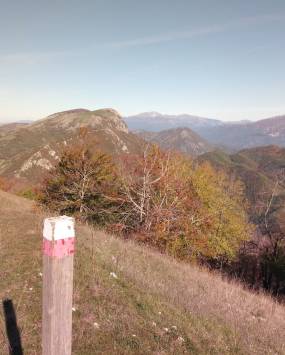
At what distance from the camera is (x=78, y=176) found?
3262 centimetres

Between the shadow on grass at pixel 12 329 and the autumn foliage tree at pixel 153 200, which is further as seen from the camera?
the autumn foliage tree at pixel 153 200

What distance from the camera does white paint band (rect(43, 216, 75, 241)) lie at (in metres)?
3.07

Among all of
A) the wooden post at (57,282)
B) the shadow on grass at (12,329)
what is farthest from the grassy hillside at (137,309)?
the wooden post at (57,282)

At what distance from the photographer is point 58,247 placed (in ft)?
10.1

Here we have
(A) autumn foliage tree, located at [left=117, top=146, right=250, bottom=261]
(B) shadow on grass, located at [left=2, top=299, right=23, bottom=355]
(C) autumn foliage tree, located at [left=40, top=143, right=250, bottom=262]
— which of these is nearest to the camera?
(B) shadow on grass, located at [left=2, top=299, right=23, bottom=355]

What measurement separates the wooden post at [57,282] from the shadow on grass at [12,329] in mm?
3309

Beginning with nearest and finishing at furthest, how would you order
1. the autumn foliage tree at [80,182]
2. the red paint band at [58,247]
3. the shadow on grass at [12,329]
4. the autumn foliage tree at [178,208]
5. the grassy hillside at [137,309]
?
the red paint band at [58,247] → the shadow on grass at [12,329] → the grassy hillside at [137,309] → the autumn foliage tree at [178,208] → the autumn foliage tree at [80,182]

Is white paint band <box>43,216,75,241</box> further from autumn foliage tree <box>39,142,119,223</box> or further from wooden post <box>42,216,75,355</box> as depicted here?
autumn foliage tree <box>39,142,119,223</box>

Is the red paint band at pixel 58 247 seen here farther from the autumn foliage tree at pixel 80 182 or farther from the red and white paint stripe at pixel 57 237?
the autumn foliage tree at pixel 80 182

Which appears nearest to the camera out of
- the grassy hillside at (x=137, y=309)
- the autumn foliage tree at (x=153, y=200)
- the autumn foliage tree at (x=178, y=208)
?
the grassy hillside at (x=137, y=309)

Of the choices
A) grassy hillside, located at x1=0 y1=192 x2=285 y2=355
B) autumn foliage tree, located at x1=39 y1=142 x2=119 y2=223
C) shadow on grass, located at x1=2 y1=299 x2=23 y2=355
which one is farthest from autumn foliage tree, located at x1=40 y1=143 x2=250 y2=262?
shadow on grass, located at x1=2 y1=299 x2=23 y2=355

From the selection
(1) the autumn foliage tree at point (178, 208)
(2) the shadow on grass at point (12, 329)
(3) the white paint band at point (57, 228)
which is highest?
(3) the white paint band at point (57, 228)

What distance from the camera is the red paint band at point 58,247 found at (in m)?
3.07

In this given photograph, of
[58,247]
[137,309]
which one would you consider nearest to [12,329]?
[137,309]
